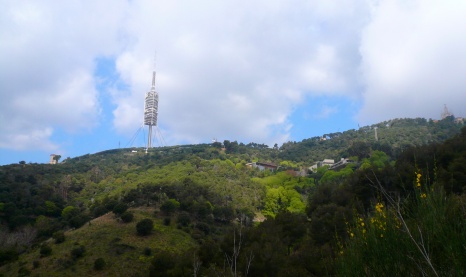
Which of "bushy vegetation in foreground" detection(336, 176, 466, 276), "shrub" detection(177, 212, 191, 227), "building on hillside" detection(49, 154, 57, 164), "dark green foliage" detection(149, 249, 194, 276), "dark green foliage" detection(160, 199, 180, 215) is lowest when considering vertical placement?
"dark green foliage" detection(149, 249, 194, 276)

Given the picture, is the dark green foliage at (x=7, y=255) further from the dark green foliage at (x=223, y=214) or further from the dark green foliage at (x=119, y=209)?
the dark green foliage at (x=223, y=214)

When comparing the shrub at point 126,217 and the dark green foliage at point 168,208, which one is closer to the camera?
the shrub at point 126,217

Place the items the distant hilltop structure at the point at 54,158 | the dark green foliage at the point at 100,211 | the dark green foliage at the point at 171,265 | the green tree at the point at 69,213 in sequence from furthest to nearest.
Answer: the distant hilltop structure at the point at 54,158, the green tree at the point at 69,213, the dark green foliage at the point at 100,211, the dark green foliage at the point at 171,265

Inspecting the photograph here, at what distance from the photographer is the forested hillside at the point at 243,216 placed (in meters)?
4.05

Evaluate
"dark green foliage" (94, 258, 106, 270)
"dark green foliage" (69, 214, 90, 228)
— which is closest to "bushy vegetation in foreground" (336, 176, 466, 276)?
"dark green foliage" (94, 258, 106, 270)

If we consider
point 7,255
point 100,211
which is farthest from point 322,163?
point 7,255

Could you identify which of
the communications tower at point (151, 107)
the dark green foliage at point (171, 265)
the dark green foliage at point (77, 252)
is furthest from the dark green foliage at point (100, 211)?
the communications tower at point (151, 107)

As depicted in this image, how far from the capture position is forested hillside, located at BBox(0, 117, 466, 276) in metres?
4.05

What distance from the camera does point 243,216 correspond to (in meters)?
39.2

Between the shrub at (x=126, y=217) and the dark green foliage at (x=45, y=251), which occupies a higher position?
the shrub at (x=126, y=217)

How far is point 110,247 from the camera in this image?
30516 mm

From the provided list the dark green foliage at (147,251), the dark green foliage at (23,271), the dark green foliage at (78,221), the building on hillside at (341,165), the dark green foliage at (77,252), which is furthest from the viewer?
the building on hillside at (341,165)

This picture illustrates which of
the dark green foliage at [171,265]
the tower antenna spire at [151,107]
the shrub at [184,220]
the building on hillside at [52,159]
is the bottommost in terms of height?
the dark green foliage at [171,265]

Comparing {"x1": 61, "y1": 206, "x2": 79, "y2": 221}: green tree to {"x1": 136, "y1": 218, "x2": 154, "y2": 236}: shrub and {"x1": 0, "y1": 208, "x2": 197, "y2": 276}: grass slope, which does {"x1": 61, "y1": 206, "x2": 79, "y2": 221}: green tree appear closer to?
{"x1": 0, "y1": 208, "x2": 197, "y2": 276}: grass slope
